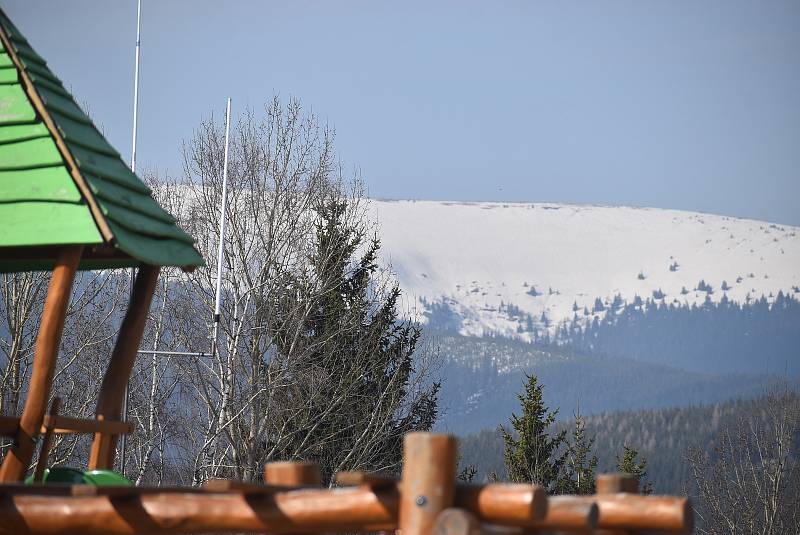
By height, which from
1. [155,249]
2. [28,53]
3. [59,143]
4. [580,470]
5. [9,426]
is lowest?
[580,470]

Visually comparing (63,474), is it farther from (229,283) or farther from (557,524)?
(229,283)

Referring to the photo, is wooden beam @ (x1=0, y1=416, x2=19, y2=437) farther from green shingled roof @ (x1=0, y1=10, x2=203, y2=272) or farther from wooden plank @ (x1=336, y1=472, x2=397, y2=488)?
wooden plank @ (x1=336, y1=472, x2=397, y2=488)

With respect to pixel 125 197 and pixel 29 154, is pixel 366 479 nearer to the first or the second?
pixel 125 197

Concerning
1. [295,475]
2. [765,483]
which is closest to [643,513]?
[295,475]

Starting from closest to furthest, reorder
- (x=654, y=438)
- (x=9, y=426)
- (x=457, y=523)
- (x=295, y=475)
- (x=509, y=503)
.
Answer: (x=457, y=523) < (x=509, y=503) < (x=295, y=475) < (x=9, y=426) < (x=654, y=438)

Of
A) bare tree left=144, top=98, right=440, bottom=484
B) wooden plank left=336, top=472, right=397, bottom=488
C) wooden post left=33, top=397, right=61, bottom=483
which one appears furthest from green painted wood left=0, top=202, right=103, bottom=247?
bare tree left=144, top=98, right=440, bottom=484

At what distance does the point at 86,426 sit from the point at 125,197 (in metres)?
1.32

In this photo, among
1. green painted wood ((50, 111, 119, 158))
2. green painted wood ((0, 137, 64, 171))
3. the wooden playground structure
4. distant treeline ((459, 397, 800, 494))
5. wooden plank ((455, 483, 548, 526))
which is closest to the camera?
wooden plank ((455, 483, 548, 526))

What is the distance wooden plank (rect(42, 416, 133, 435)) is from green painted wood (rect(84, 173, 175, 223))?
1.22 meters

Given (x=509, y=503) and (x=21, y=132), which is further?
(x=21, y=132)

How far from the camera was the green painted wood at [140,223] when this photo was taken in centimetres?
678

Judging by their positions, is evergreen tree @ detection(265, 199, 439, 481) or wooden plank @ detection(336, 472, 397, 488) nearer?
wooden plank @ detection(336, 472, 397, 488)

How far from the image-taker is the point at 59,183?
22.1 ft

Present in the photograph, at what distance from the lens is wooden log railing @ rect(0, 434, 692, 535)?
4828mm
